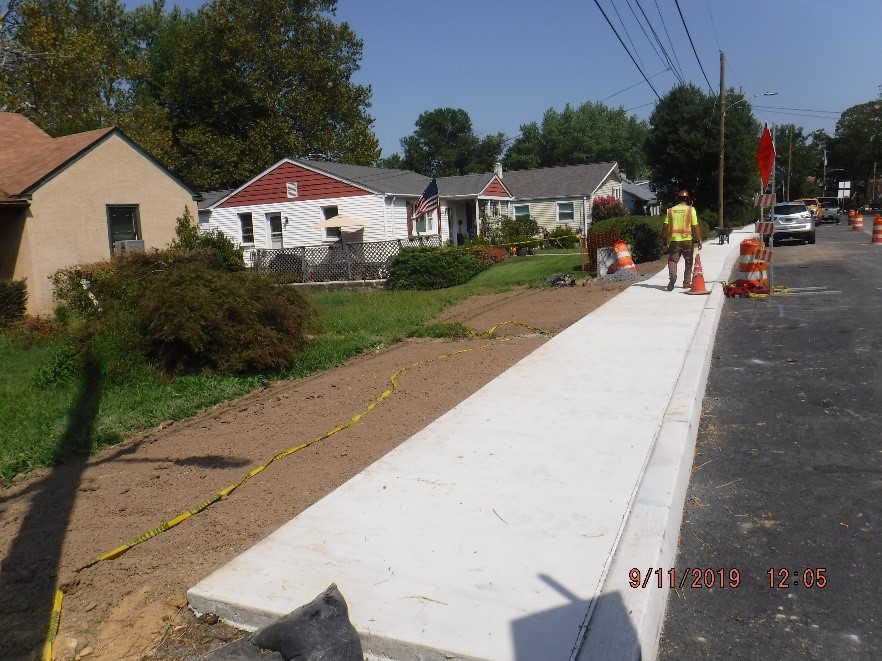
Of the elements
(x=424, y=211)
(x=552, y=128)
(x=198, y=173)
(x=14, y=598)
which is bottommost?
(x=14, y=598)

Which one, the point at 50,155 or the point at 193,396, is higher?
the point at 50,155

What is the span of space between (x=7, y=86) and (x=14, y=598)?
27.3 m

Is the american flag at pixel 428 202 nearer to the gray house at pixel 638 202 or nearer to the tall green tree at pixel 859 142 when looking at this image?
the gray house at pixel 638 202

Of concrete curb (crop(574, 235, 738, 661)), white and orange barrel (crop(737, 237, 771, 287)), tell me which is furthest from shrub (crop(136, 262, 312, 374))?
white and orange barrel (crop(737, 237, 771, 287))

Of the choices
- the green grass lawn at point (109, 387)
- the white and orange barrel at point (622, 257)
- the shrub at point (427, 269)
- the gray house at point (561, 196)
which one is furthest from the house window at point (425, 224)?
the green grass lawn at point (109, 387)

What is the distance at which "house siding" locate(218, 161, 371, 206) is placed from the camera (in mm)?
30625

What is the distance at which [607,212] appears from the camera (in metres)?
38.3

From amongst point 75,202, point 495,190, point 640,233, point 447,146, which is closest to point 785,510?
point 75,202

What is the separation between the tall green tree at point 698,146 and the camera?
4522 cm

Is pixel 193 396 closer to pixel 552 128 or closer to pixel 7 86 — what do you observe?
pixel 7 86

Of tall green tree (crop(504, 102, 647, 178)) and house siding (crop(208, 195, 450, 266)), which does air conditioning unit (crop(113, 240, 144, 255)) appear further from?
tall green tree (crop(504, 102, 647, 178))

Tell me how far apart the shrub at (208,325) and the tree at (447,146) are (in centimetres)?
8664

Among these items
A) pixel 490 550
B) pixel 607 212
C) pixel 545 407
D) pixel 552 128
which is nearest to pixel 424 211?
pixel 607 212

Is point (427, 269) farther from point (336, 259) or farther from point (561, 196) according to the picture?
point (561, 196)
